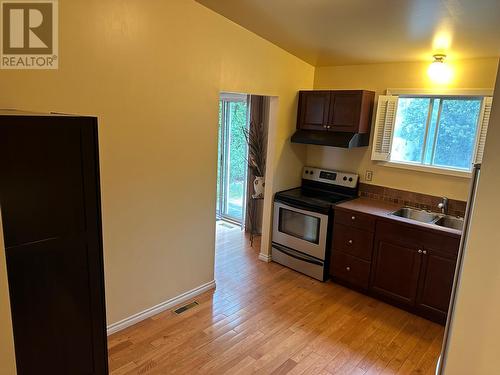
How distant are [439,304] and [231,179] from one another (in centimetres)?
345

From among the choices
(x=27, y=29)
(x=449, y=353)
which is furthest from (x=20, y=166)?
(x=449, y=353)

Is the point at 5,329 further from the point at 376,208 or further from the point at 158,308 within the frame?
the point at 376,208

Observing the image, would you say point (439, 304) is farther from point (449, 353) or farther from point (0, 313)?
point (0, 313)

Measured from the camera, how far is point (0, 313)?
4.73 ft

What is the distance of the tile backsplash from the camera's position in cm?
344

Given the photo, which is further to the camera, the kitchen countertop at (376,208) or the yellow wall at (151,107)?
the kitchen countertop at (376,208)

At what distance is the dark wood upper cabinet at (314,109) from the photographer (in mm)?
3930

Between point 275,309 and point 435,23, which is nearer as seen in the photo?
point 435,23

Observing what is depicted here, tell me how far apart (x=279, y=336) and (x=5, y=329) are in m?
2.02

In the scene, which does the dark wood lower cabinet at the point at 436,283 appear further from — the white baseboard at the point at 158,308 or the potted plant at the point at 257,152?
the potted plant at the point at 257,152

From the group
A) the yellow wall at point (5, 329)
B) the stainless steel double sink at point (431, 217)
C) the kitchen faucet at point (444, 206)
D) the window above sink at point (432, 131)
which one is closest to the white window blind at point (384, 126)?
the window above sink at point (432, 131)

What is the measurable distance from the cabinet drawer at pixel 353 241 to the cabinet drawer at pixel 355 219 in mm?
43

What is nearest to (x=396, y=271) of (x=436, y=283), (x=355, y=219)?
(x=436, y=283)

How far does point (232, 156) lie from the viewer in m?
5.57
